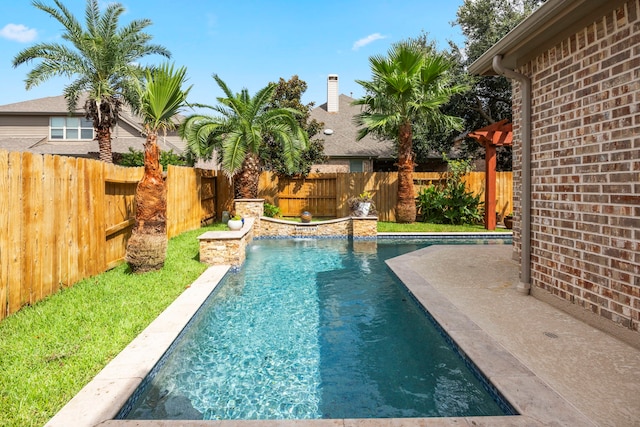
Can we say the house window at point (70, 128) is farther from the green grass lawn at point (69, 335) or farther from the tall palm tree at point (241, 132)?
the green grass lawn at point (69, 335)

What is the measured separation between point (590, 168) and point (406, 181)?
1134 centimetres

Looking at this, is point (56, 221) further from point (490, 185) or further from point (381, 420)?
point (490, 185)

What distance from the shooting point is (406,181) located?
52.1 feet

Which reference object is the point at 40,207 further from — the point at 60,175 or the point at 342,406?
the point at 342,406

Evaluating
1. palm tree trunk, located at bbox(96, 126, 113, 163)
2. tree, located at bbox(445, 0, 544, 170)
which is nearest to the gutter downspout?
palm tree trunk, located at bbox(96, 126, 113, 163)

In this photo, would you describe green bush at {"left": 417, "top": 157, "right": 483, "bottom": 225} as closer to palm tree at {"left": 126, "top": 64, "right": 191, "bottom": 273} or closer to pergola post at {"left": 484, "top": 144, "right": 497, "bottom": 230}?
pergola post at {"left": 484, "top": 144, "right": 497, "bottom": 230}

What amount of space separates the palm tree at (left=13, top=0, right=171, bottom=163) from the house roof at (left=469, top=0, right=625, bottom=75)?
15048 mm

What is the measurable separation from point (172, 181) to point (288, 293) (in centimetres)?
609

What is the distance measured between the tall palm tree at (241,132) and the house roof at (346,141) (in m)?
6.98

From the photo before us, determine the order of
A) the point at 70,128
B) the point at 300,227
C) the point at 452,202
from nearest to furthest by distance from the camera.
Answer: the point at 300,227
the point at 452,202
the point at 70,128

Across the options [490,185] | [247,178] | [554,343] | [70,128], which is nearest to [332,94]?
[247,178]

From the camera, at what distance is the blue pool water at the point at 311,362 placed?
335cm

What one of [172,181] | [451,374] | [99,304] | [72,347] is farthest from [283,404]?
[172,181]

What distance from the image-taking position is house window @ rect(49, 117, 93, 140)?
74.9ft
